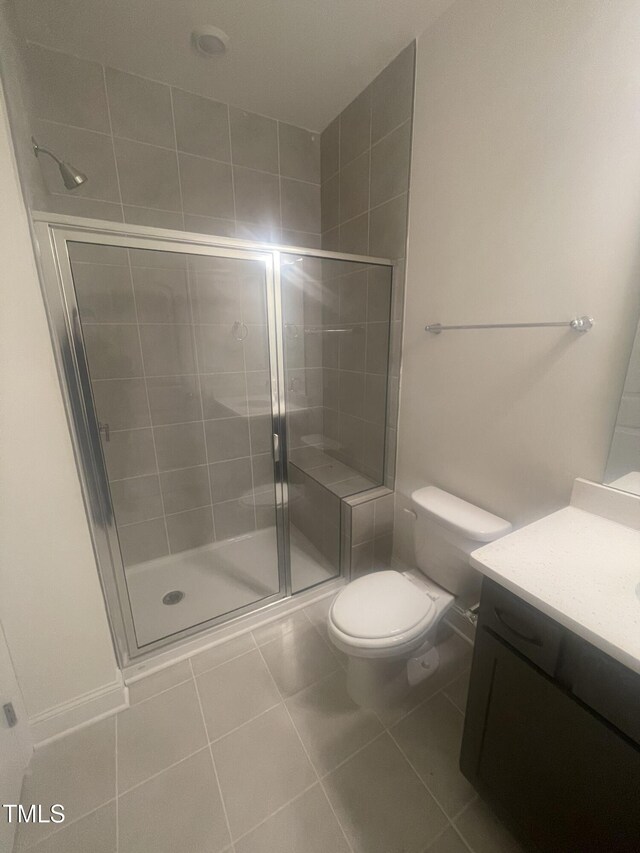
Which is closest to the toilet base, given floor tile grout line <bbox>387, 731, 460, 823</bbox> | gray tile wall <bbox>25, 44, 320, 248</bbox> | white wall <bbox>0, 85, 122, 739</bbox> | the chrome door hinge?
floor tile grout line <bbox>387, 731, 460, 823</bbox>

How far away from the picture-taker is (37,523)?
1.07 metres

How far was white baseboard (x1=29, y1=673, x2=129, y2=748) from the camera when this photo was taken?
1.21m

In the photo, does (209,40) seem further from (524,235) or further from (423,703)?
(423,703)

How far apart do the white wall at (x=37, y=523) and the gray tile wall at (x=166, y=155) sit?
88cm

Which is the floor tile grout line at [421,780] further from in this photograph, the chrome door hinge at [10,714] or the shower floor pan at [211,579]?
the chrome door hinge at [10,714]

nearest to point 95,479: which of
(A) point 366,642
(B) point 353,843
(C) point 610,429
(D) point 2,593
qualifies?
(D) point 2,593

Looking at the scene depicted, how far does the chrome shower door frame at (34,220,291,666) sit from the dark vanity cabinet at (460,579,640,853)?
3.84 ft

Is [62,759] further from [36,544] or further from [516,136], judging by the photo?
[516,136]

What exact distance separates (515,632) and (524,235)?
121 centimetres

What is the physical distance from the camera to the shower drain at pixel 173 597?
1.82 m

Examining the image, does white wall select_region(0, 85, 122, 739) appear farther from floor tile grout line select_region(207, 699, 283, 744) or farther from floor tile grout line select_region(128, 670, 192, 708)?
floor tile grout line select_region(207, 699, 283, 744)

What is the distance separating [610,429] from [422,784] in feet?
4.12

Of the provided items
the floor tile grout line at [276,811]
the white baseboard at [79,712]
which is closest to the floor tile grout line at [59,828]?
the white baseboard at [79,712]

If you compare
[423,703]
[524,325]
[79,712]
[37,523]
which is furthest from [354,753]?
[524,325]
